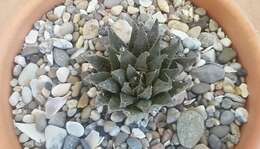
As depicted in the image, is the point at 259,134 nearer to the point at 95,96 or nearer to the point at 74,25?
the point at 95,96

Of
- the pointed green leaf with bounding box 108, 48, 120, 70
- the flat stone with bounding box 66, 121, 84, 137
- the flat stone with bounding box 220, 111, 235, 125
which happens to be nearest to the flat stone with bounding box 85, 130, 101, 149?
the flat stone with bounding box 66, 121, 84, 137

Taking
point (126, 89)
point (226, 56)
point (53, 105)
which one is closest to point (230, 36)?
point (226, 56)

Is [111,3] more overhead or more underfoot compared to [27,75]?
more overhead

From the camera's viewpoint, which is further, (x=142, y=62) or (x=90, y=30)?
(x=90, y=30)

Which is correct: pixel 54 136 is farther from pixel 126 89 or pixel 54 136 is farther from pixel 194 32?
pixel 194 32

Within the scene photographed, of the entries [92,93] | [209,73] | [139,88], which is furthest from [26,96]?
[209,73]

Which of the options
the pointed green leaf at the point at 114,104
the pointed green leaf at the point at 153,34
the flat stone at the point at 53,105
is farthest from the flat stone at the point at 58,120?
the pointed green leaf at the point at 153,34
